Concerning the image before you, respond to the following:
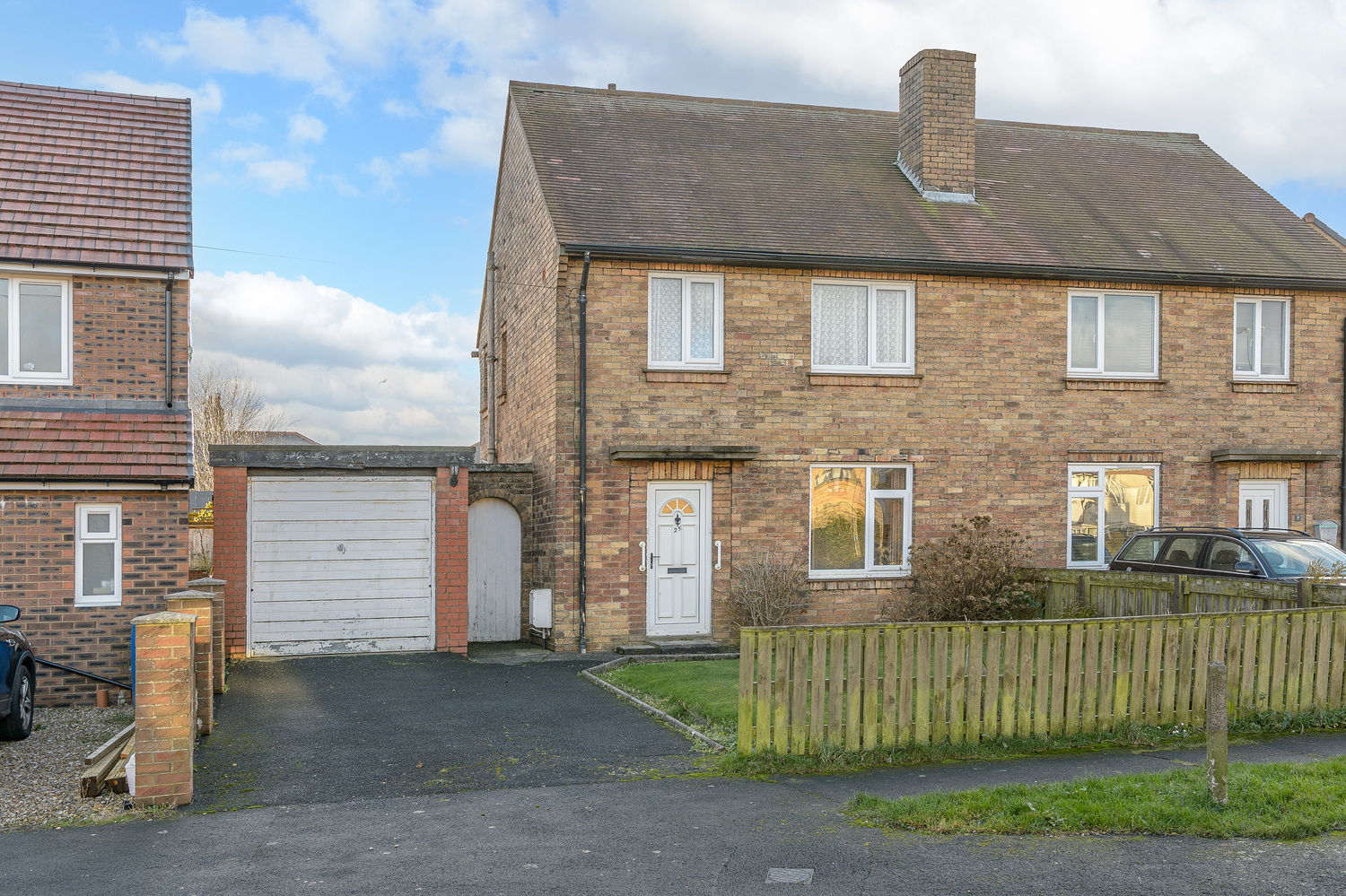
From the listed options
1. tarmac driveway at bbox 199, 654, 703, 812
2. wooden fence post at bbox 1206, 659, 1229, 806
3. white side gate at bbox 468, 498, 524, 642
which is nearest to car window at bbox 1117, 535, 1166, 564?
tarmac driveway at bbox 199, 654, 703, 812

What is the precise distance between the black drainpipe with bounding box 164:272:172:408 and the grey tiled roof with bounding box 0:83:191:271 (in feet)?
1.16

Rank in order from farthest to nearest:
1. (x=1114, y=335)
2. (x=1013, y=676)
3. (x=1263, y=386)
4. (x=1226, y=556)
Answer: (x=1263, y=386)
(x=1114, y=335)
(x=1226, y=556)
(x=1013, y=676)

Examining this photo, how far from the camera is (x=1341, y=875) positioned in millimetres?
6008

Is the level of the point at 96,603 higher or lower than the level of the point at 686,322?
lower

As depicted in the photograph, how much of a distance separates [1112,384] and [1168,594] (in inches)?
235

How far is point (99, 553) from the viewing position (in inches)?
493

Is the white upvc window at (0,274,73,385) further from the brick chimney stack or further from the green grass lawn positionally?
the brick chimney stack

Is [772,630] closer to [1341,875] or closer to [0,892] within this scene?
[1341,875]

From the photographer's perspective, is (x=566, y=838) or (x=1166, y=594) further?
(x=1166, y=594)

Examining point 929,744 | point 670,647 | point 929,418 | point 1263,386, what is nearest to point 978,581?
point 929,418

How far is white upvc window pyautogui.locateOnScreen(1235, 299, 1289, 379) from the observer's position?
60.3ft

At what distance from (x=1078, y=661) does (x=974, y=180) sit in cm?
1264

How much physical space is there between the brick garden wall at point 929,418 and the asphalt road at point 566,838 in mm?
6275

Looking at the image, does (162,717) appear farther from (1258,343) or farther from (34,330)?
(1258,343)
